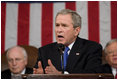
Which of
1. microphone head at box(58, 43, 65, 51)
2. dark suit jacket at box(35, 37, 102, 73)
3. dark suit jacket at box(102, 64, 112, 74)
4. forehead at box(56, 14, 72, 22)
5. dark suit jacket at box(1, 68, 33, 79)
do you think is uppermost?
forehead at box(56, 14, 72, 22)

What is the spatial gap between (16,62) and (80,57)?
16.4 inches

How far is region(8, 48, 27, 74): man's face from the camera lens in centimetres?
158

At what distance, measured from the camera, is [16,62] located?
1612mm

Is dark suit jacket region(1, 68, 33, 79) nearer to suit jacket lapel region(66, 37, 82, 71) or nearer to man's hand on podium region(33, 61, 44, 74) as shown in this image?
man's hand on podium region(33, 61, 44, 74)

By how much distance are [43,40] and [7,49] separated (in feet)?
0.91

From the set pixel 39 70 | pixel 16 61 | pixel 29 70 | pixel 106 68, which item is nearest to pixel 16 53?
pixel 16 61

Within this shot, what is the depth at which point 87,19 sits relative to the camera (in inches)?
72.2

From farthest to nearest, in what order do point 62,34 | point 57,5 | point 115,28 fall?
point 57,5, point 115,28, point 62,34

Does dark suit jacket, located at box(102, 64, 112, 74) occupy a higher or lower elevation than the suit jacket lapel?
lower

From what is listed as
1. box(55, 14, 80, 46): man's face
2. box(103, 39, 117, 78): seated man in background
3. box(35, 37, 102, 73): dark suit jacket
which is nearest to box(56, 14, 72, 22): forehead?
box(55, 14, 80, 46): man's face

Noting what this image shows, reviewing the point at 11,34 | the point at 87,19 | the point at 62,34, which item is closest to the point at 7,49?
the point at 11,34

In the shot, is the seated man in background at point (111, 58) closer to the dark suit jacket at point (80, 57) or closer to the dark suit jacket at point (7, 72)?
the dark suit jacket at point (80, 57)

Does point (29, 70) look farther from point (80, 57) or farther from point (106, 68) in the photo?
point (106, 68)

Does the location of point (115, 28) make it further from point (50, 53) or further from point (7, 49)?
point (7, 49)
